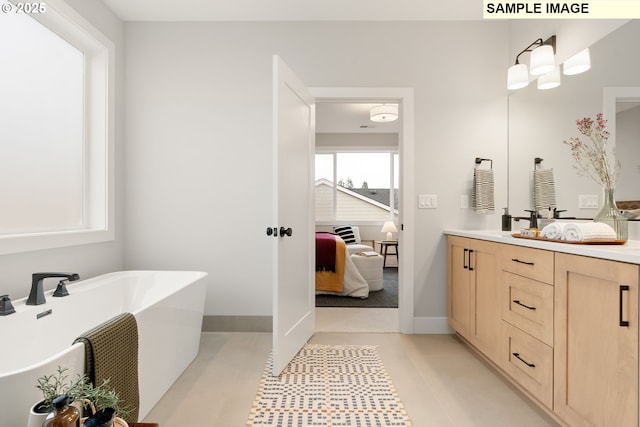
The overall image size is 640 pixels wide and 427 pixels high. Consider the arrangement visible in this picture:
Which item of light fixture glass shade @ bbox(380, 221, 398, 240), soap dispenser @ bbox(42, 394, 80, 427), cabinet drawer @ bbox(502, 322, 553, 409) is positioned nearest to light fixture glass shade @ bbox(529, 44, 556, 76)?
cabinet drawer @ bbox(502, 322, 553, 409)

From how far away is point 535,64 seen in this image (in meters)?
2.63

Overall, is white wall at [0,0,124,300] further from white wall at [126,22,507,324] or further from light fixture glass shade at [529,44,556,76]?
light fixture glass shade at [529,44,556,76]

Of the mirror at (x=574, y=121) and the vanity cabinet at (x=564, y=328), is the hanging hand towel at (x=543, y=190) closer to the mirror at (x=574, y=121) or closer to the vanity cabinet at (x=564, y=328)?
the mirror at (x=574, y=121)

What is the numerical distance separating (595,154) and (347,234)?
15.7 ft

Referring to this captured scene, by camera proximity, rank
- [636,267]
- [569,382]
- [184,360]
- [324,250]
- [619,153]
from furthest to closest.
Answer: [324,250] < [184,360] < [619,153] < [569,382] < [636,267]

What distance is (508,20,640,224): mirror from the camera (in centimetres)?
184

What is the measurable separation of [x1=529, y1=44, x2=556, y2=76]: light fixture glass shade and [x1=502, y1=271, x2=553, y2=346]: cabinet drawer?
1470mm

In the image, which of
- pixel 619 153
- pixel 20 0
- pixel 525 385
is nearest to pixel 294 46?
pixel 20 0

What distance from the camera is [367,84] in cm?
317

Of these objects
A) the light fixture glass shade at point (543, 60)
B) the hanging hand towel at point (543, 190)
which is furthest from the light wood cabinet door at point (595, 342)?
the light fixture glass shade at point (543, 60)

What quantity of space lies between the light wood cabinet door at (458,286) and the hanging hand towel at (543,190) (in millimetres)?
552

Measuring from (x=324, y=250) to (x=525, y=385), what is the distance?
277 cm

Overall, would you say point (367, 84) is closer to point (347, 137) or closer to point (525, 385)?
point (525, 385)

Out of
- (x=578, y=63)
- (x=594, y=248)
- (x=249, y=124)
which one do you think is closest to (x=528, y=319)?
(x=594, y=248)
